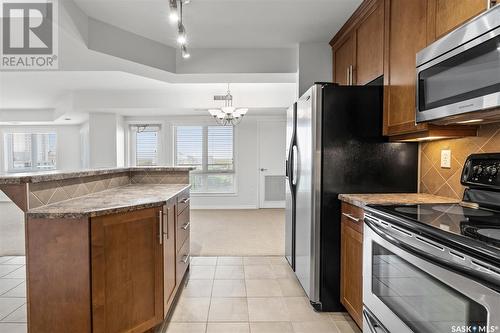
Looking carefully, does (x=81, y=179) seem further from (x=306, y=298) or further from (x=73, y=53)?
(x=306, y=298)

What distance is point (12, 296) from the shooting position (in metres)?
2.46

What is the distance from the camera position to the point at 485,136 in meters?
1.66

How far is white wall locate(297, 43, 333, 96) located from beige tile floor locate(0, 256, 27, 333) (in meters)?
3.27

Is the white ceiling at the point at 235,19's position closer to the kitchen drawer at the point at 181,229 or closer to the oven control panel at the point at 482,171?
the oven control panel at the point at 482,171

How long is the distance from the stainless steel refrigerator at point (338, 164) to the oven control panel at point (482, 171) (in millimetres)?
507

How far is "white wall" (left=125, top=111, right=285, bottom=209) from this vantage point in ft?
21.4

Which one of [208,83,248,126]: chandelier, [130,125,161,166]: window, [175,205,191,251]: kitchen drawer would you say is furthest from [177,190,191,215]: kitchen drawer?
[130,125,161,166]: window

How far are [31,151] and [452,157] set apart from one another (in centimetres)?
950

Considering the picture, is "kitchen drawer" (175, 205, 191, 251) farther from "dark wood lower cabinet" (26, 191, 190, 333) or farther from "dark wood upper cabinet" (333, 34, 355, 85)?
"dark wood upper cabinet" (333, 34, 355, 85)

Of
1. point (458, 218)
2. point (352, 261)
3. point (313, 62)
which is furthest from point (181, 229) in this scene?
point (313, 62)

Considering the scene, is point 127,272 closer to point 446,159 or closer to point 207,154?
point 446,159

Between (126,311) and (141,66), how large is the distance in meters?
2.41

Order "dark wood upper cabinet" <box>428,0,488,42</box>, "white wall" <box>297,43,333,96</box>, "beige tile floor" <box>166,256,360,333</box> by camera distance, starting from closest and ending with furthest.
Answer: "dark wood upper cabinet" <box>428,0,488,42</box> → "beige tile floor" <box>166,256,360,333</box> → "white wall" <box>297,43,333,96</box>

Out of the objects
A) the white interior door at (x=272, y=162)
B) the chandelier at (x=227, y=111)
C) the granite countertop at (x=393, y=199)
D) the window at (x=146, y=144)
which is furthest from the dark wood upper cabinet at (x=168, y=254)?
the window at (x=146, y=144)
